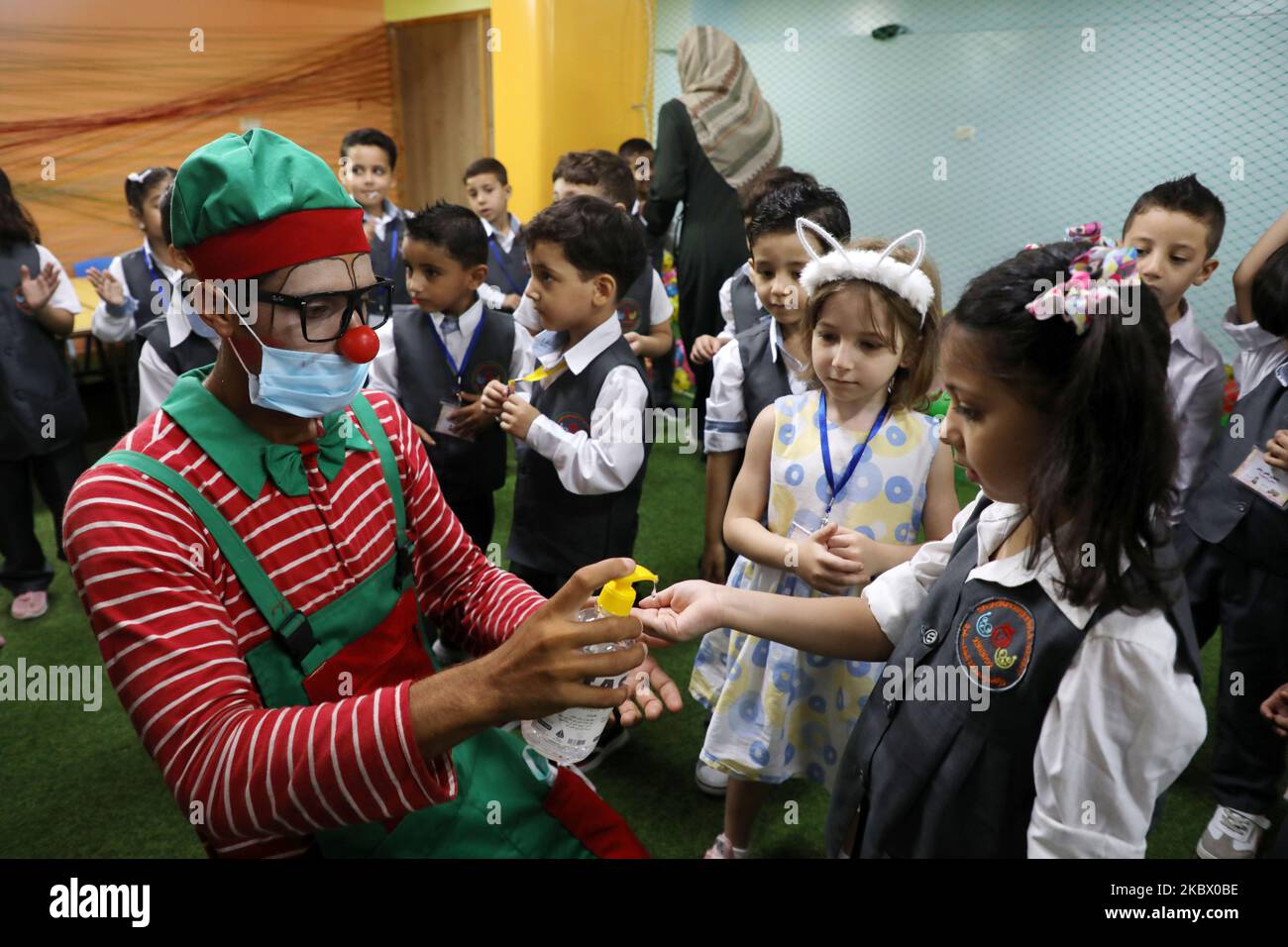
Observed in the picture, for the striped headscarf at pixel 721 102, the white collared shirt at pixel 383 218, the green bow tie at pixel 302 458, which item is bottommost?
the green bow tie at pixel 302 458

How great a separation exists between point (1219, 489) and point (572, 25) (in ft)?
17.9

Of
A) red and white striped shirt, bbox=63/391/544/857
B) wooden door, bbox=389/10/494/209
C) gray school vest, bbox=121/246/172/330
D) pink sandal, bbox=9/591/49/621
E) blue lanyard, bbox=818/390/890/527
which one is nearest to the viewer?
red and white striped shirt, bbox=63/391/544/857

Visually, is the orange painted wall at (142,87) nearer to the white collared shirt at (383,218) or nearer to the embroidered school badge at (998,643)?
the white collared shirt at (383,218)

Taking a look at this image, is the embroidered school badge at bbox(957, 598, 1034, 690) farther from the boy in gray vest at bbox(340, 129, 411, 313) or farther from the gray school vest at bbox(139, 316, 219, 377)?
the boy in gray vest at bbox(340, 129, 411, 313)

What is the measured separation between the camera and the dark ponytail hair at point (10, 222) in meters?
3.27

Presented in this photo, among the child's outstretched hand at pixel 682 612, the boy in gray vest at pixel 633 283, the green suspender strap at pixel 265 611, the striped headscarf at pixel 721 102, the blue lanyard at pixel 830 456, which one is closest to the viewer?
the green suspender strap at pixel 265 611

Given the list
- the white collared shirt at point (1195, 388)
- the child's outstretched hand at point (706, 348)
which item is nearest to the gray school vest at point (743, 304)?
the child's outstretched hand at point (706, 348)

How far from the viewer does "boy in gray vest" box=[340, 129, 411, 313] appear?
185 inches

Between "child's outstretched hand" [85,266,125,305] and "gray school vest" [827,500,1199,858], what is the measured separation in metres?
3.47

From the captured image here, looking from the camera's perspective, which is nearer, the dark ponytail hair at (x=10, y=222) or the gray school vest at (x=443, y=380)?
the gray school vest at (x=443, y=380)

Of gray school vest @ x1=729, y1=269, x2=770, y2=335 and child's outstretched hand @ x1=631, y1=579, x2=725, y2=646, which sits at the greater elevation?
gray school vest @ x1=729, y1=269, x2=770, y2=335

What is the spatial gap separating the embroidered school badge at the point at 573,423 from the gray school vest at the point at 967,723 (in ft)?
4.11

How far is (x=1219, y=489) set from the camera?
2389 millimetres

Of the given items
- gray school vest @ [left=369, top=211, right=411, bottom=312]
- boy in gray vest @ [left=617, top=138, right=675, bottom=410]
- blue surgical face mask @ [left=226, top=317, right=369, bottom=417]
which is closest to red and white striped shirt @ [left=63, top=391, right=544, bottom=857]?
blue surgical face mask @ [left=226, top=317, right=369, bottom=417]
